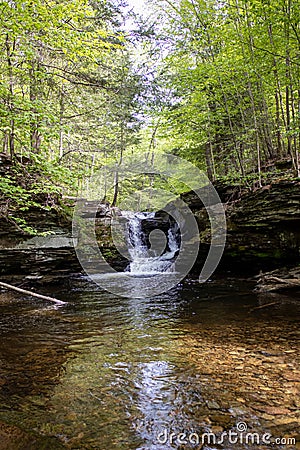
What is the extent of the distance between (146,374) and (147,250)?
456 inches

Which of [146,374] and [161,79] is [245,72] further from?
[146,374]

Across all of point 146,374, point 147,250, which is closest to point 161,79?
point 147,250

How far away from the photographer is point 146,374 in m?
3.55

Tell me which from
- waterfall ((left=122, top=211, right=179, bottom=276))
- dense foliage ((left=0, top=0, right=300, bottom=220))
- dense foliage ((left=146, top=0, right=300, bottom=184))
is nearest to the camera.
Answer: dense foliage ((left=0, top=0, right=300, bottom=220))

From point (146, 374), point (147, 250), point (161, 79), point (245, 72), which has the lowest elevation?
point (146, 374)

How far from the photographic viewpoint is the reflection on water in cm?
252

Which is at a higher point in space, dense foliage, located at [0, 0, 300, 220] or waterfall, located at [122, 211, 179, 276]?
dense foliage, located at [0, 0, 300, 220]

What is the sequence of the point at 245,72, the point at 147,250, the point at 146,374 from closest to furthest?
1. the point at 146,374
2. the point at 245,72
3. the point at 147,250

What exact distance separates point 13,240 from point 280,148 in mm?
9806

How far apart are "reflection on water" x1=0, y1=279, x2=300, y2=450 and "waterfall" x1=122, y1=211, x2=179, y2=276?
635 centimetres

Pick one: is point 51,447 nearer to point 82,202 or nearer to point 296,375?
point 296,375

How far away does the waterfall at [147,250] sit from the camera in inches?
512

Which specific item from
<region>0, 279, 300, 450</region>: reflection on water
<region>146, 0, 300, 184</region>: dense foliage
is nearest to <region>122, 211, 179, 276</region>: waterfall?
<region>146, 0, 300, 184</region>: dense foliage

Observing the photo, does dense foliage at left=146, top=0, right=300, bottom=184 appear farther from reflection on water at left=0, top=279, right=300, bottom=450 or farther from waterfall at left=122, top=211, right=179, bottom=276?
reflection on water at left=0, top=279, right=300, bottom=450
